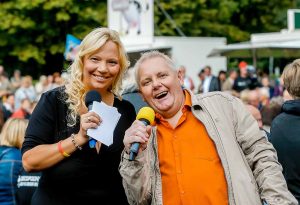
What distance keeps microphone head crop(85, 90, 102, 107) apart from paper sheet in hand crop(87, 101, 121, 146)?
0.08 m

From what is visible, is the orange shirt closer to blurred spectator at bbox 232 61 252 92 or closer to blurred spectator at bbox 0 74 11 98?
blurred spectator at bbox 0 74 11 98

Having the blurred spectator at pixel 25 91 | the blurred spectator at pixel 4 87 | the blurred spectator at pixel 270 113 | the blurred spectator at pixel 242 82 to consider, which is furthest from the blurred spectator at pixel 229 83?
the blurred spectator at pixel 270 113

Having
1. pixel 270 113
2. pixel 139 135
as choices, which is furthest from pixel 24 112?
pixel 139 135

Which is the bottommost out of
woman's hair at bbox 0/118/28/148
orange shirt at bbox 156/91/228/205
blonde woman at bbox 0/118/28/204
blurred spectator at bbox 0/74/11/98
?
blurred spectator at bbox 0/74/11/98

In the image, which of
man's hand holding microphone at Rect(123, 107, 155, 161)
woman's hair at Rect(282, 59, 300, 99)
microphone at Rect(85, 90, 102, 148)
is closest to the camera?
man's hand holding microphone at Rect(123, 107, 155, 161)

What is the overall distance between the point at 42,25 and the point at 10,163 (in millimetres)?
24914

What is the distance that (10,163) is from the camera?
6.57 m

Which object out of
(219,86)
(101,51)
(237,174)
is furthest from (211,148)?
(219,86)

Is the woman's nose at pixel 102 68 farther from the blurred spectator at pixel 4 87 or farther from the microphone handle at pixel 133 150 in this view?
the blurred spectator at pixel 4 87

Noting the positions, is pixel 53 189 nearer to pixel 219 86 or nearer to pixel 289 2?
pixel 219 86

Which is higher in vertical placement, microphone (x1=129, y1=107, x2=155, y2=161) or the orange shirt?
microphone (x1=129, y1=107, x2=155, y2=161)

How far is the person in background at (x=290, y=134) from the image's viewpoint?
205 inches

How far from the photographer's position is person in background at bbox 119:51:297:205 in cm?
379

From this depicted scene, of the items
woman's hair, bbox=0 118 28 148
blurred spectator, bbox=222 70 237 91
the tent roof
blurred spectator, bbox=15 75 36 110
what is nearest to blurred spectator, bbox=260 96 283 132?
woman's hair, bbox=0 118 28 148
